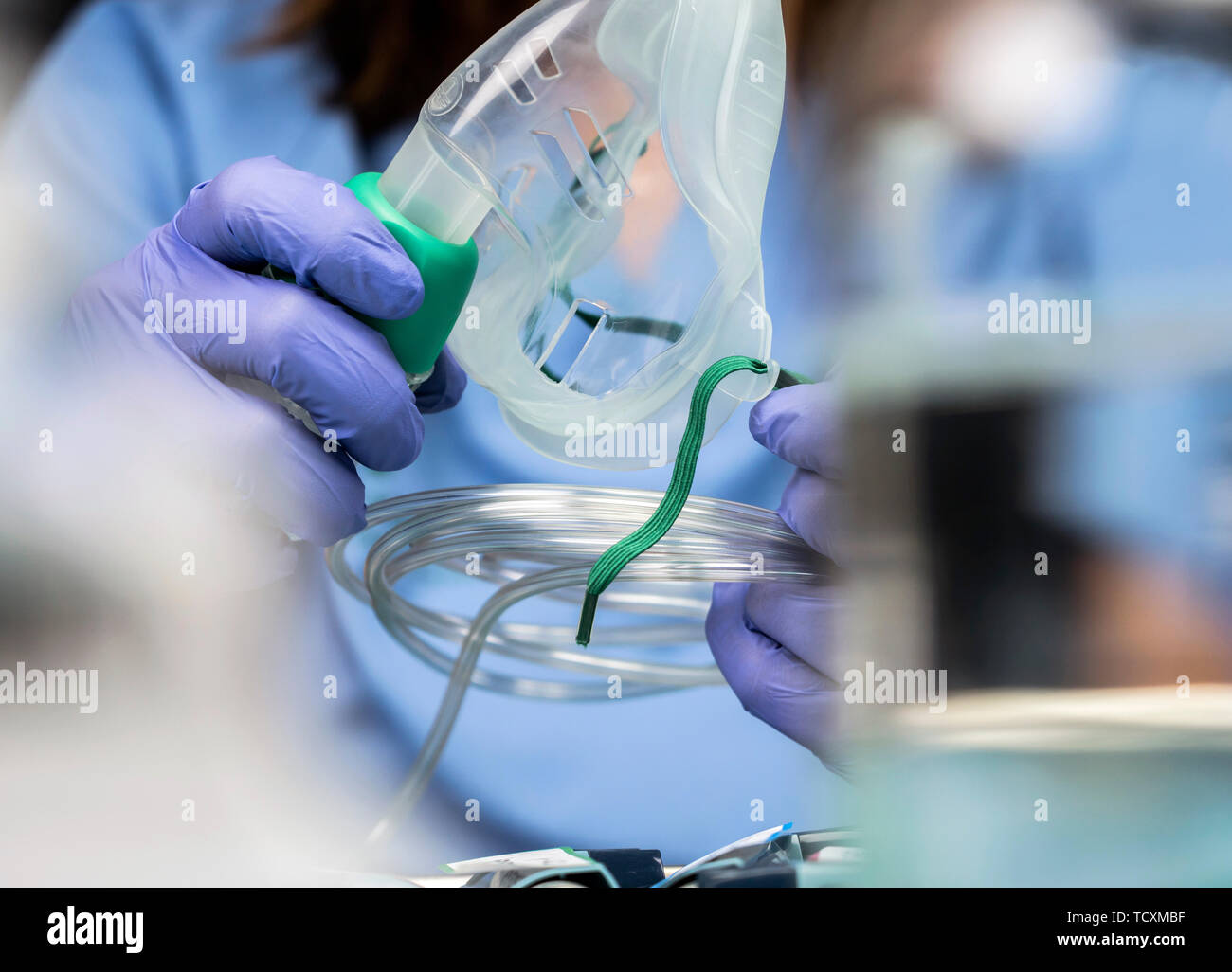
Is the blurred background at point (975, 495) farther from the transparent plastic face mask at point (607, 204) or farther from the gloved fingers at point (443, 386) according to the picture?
the gloved fingers at point (443, 386)

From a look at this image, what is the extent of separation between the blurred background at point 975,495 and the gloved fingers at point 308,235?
20 cm

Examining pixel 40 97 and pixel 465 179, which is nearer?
pixel 465 179

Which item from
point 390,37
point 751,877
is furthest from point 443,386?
point 751,877

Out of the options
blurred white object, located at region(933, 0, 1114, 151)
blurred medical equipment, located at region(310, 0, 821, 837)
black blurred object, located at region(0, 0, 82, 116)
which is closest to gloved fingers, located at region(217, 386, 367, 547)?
blurred medical equipment, located at region(310, 0, 821, 837)

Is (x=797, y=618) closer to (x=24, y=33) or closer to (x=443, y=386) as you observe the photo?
(x=443, y=386)

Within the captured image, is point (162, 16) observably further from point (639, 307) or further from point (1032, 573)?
point (1032, 573)

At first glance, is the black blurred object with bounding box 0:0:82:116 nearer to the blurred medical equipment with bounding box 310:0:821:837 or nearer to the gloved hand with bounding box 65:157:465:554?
the gloved hand with bounding box 65:157:465:554

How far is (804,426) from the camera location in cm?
86

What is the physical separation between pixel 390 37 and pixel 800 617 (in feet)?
2.28

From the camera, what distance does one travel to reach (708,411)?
0.86m

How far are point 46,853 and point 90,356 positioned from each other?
1.48ft

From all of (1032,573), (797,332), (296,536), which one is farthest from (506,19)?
(1032,573)

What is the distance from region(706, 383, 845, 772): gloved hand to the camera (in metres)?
0.86
